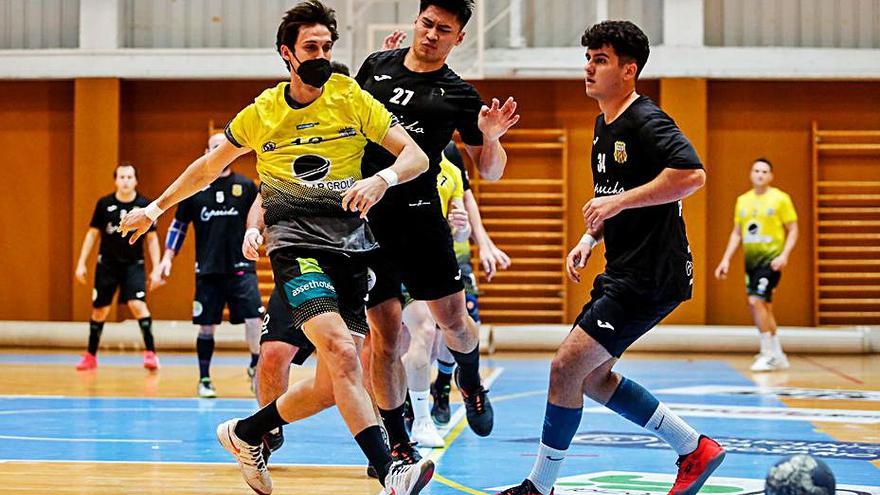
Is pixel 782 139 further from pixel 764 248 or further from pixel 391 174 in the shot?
pixel 391 174

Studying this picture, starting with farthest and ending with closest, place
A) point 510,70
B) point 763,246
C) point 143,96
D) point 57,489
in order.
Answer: point 143,96
point 510,70
point 763,246
point 57,489

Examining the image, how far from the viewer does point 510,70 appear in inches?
628

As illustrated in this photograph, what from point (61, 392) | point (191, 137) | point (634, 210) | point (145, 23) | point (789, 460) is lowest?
point (61, 392)

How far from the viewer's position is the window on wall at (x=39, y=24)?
1686 cm

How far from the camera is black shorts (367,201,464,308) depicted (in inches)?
223

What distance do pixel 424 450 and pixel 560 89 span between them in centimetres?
1053

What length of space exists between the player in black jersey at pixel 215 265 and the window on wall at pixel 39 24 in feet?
25.1

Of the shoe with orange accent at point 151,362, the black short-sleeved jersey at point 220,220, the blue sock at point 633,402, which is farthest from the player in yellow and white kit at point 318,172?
the shoe with orange accent at point 151,362

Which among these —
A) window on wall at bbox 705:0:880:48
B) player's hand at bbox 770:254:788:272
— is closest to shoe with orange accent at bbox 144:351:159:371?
player's hand at bbox 770:254:788:272

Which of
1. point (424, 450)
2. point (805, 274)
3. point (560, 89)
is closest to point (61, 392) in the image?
point (424, 450)

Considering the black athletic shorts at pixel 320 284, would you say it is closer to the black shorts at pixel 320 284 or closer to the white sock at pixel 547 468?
the black shorts at pixel 320 284

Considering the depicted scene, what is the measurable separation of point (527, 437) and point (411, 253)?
2.32 metres

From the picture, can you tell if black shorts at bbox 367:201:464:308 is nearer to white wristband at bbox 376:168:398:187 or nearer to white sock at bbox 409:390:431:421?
white wristband at bbox 376:168:398:187

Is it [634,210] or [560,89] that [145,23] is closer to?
[560,89]
